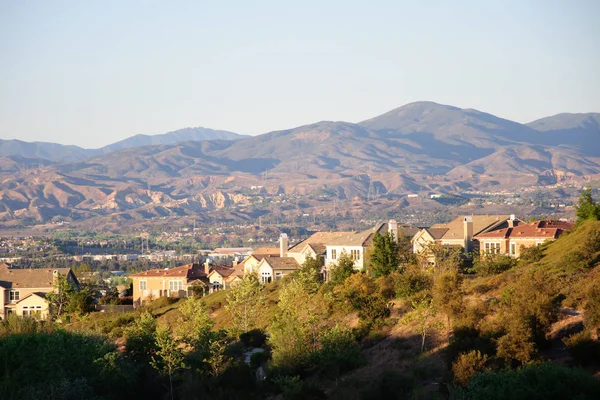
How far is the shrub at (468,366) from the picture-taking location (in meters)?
38.2

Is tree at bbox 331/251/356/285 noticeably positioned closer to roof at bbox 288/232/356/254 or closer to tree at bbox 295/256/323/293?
tree at bbox 295/256/323/293

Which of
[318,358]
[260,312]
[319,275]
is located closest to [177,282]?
[319,275]

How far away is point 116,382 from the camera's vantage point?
162ft

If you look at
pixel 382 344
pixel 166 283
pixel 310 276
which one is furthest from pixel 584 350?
Result: pixel 166 283

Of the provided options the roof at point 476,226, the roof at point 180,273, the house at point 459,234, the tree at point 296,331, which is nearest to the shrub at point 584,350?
the tree at point 296,331

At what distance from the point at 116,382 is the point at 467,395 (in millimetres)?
22213

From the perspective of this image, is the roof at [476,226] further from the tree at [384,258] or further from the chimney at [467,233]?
the tree at [384,258]

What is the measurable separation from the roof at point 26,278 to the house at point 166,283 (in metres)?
8.02

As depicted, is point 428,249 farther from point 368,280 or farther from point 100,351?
point 100,351

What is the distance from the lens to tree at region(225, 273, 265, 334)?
63531 millimetres

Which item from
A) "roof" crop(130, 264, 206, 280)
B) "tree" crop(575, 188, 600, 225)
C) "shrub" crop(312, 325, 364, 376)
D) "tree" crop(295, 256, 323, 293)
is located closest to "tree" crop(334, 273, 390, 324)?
"tree" crop(295, 256, 323, 293)

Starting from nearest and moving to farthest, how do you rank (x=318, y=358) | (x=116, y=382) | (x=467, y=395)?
(x=467, y=395) < (x=318, y=358) < (x=116, y=382)

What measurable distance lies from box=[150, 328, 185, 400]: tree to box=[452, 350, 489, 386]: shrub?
15765mm

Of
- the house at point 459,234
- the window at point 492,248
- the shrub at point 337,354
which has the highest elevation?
the house at point 459,234
